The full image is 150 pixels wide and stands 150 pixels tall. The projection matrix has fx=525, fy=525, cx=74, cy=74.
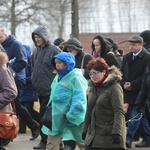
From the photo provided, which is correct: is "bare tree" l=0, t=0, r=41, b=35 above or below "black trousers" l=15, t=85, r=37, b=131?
above

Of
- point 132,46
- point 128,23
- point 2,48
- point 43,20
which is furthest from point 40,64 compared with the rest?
point 43,20

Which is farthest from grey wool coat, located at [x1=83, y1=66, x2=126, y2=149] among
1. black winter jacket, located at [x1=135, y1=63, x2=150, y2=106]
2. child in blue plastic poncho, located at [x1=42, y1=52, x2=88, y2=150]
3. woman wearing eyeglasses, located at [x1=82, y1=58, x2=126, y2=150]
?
black winter jacket, located at [x1=135, y1=63, x2=150, y2=106]

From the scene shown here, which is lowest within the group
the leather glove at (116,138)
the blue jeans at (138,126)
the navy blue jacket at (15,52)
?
the blue jeans at (138,126)

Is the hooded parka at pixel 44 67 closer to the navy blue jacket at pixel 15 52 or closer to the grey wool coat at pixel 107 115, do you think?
the navy blue jacket at pixel 15 52

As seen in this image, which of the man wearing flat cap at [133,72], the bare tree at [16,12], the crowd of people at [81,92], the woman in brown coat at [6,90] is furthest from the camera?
the bare tree at [16,12]

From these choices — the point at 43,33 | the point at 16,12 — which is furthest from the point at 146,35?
the point at 16,12

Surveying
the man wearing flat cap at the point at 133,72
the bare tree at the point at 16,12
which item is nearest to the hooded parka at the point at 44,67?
the man wearing flat cap at the point at 133,72

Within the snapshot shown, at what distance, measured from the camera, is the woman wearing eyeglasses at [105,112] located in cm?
606

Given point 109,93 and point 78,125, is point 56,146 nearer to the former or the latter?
point 78,125

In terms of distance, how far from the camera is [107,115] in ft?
20.2

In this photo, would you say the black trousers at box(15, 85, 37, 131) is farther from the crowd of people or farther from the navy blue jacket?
the navy blue jacket

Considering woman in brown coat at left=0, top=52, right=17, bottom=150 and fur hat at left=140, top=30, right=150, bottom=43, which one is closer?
woman in brown coat at left=0, top=52, right=17, bottom=150

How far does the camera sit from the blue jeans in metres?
8.73

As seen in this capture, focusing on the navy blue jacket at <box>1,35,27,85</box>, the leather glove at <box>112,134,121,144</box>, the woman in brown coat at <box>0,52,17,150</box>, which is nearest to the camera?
the leather glove at <box>112,134,121,144</box>
